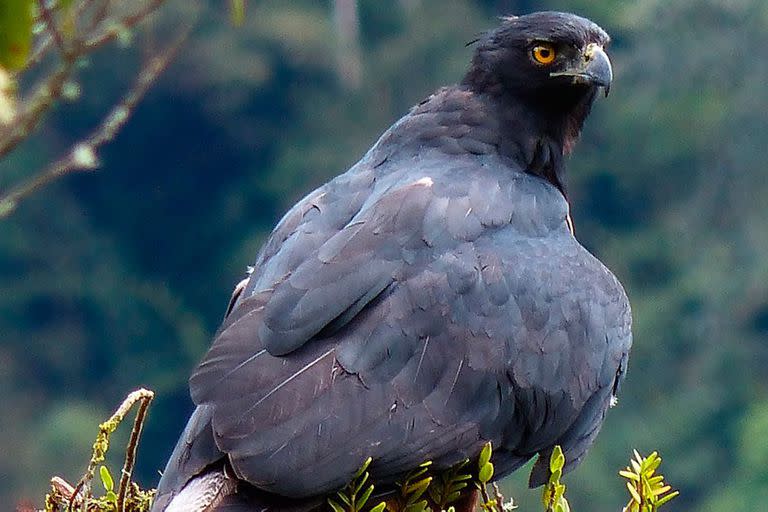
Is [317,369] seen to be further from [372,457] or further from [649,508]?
[649,508]

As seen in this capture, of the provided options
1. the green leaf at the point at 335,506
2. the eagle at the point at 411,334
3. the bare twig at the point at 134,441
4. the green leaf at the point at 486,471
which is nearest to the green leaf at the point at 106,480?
the bare twig at the point at 134,441

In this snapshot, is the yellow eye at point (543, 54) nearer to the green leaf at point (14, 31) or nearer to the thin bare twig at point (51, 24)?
the thin bare twig at point (51, 24)

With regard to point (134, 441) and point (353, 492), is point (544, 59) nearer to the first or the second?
point (353, 492)

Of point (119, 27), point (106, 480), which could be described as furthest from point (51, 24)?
point (106, 480)

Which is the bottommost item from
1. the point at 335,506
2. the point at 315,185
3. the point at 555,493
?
the point at 315,185

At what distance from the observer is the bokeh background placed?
122ft

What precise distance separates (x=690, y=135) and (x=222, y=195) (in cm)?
1385

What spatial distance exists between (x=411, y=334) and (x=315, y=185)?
127 ft

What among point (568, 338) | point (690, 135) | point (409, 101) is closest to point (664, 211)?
point (690, 135)

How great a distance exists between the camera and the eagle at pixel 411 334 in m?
4.91

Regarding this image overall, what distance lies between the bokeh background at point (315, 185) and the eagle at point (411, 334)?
2663 cm

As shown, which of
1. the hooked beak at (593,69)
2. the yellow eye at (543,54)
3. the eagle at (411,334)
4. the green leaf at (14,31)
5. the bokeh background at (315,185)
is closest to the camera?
the green leaf at (14,31)

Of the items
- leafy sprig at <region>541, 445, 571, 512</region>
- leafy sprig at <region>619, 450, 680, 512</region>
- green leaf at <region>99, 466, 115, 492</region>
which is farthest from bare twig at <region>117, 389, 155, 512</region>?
leafy sprig at <region>619, 450, 680, 512</region>

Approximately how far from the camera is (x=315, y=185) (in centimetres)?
4388
